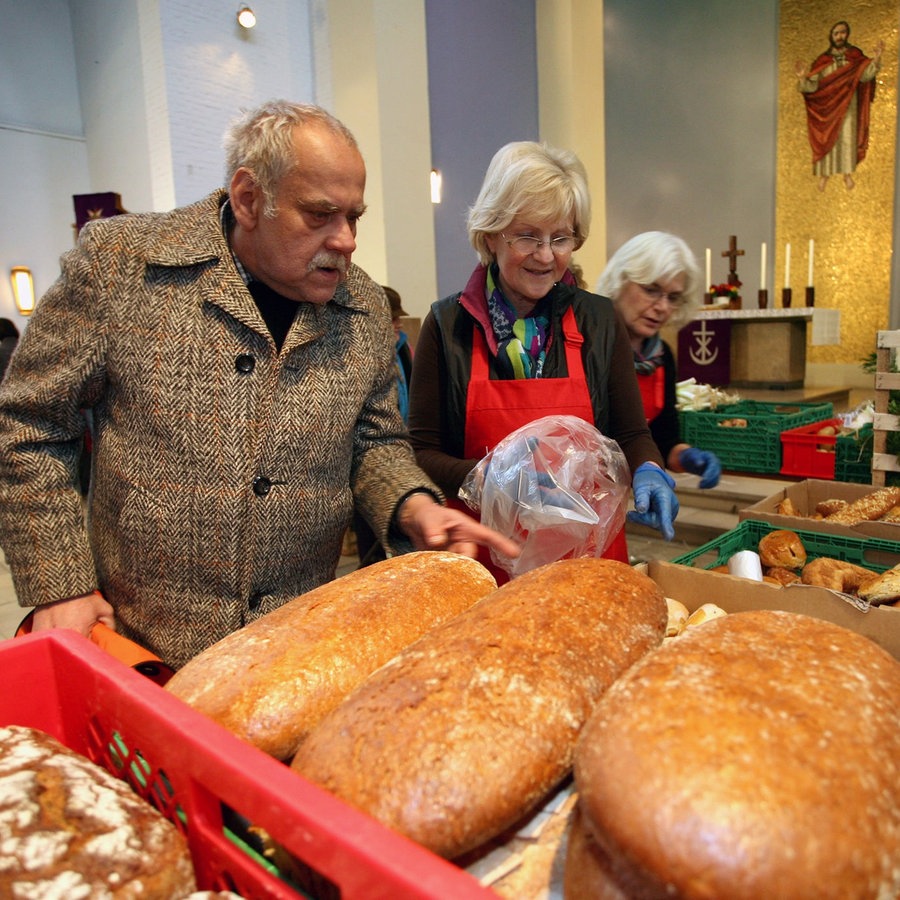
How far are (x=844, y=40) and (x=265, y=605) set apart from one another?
1318 cm

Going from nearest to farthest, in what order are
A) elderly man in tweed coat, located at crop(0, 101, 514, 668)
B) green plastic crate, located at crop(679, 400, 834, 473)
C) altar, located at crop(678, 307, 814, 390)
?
elderly man in tweed coat, located at crop(0, 101, 514, 668), green plastic crate, located at crop(679, 400, 834, 473), altar, located at crop(678, 307, 814, 390)

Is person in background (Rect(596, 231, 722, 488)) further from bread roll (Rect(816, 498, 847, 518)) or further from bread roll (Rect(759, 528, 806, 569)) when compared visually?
bread roll (Rect(816, 498, 847, 518))

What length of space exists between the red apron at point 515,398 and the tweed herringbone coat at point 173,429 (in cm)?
49

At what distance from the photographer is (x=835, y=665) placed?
2.37ft

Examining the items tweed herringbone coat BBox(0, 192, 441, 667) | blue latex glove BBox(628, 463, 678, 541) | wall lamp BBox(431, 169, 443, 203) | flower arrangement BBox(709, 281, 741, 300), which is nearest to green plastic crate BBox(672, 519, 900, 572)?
blue latex glove BBox(628, 463, 678, 541)

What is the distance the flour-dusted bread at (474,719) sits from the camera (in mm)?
666

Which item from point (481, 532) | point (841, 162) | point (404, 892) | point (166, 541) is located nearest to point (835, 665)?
point (404, 892)

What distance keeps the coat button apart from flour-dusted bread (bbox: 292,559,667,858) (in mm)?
661

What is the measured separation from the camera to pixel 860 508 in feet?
9.11

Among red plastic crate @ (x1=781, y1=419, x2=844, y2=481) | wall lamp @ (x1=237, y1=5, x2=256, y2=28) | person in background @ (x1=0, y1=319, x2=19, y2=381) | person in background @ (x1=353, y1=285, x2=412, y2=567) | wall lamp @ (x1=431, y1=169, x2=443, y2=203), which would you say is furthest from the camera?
wall lamp @ (x1=237, y1=5, x2=256, y2=28)

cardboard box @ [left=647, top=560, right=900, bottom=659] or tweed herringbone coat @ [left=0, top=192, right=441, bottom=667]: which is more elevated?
tweed herringbone coat @ [left=0, top=192, right=441, bottom=667]

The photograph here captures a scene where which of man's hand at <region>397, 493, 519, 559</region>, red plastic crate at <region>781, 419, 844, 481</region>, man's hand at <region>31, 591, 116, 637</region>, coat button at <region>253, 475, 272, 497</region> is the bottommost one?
red plastic crate at <region>781, 419, 844, 481</region>

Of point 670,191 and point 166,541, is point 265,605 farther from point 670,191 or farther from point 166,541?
point 670,191

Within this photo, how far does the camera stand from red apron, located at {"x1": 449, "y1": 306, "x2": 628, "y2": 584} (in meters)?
1.91
